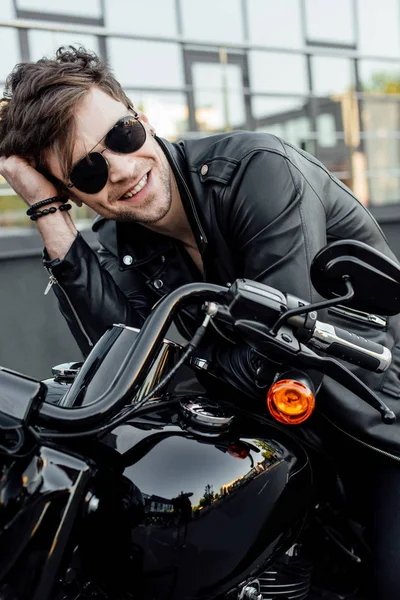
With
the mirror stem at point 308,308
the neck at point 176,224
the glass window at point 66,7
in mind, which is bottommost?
the mirror stem at point 308,308

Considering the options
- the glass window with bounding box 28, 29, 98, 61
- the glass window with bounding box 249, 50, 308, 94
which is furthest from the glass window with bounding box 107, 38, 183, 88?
the glass window with bounding box 28, 29, 98, 61

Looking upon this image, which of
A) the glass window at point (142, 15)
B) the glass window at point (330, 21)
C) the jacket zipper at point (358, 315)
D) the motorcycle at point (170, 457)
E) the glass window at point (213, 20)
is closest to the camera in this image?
the motorcycle at point (170, 457)

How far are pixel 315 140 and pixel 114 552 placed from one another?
477 centimetres

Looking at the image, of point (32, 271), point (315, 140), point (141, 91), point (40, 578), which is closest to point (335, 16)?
point (315, 140)

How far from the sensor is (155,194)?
5.66ft

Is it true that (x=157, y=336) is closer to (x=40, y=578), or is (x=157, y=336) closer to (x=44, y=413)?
(x=44, y=413)

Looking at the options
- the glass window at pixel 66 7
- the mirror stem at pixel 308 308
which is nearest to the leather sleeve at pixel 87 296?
the mirror stem at pixel 308 308

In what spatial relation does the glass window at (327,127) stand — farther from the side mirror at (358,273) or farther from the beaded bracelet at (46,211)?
the side mirror at (358,273)

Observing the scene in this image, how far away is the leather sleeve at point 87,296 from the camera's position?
1.66 metres

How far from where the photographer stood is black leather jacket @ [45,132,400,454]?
4.69 ft

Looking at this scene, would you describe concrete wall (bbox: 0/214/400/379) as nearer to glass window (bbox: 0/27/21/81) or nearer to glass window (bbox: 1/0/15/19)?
glass window (bbox: 0/27/21/81)

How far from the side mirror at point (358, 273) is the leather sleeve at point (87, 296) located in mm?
674

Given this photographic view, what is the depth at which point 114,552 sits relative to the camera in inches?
42.5

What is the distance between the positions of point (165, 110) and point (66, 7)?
218cm
